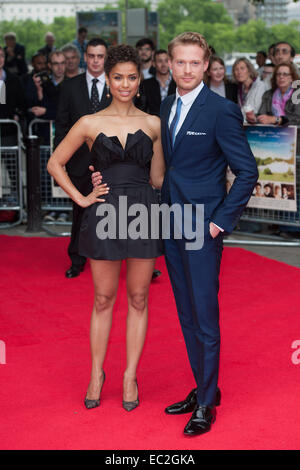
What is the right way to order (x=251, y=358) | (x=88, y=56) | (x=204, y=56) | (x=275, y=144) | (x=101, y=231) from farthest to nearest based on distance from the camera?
(x=275, y=144)
(x=88, y=56)
(x=251, y=358)
(x=101, y=231)
(x=204, y=56)

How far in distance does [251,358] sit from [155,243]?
1441mm

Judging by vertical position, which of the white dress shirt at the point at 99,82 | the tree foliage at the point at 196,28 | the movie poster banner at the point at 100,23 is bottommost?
the white dress shirt at the point at 99,82

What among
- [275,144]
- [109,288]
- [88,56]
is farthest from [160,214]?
[275,144]

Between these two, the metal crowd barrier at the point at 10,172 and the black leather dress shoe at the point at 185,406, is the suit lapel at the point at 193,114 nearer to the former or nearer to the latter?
the black leather dress shoe at the point at 185,406

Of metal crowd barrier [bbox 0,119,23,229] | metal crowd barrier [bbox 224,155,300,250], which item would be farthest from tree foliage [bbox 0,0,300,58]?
metal crowd barrier [bbox 224,155,300,250]

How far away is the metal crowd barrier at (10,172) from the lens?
990 cm

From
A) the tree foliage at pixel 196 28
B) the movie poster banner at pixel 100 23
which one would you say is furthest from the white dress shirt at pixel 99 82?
the tree foliage at pixel 196 28

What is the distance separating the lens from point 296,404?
13.5ft

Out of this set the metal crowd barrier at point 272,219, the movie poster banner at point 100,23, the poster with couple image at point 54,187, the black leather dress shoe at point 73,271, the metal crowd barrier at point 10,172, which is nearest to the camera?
the black leather dress shoe at point 73,271

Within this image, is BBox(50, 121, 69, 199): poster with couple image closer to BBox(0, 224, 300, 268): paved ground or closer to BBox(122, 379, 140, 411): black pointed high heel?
BBox(0, 224, 300, 268): paved ground

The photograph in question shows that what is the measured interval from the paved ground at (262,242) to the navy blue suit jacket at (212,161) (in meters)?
4.31

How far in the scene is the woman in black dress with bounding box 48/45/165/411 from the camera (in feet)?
12.7

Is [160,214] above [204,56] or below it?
below
